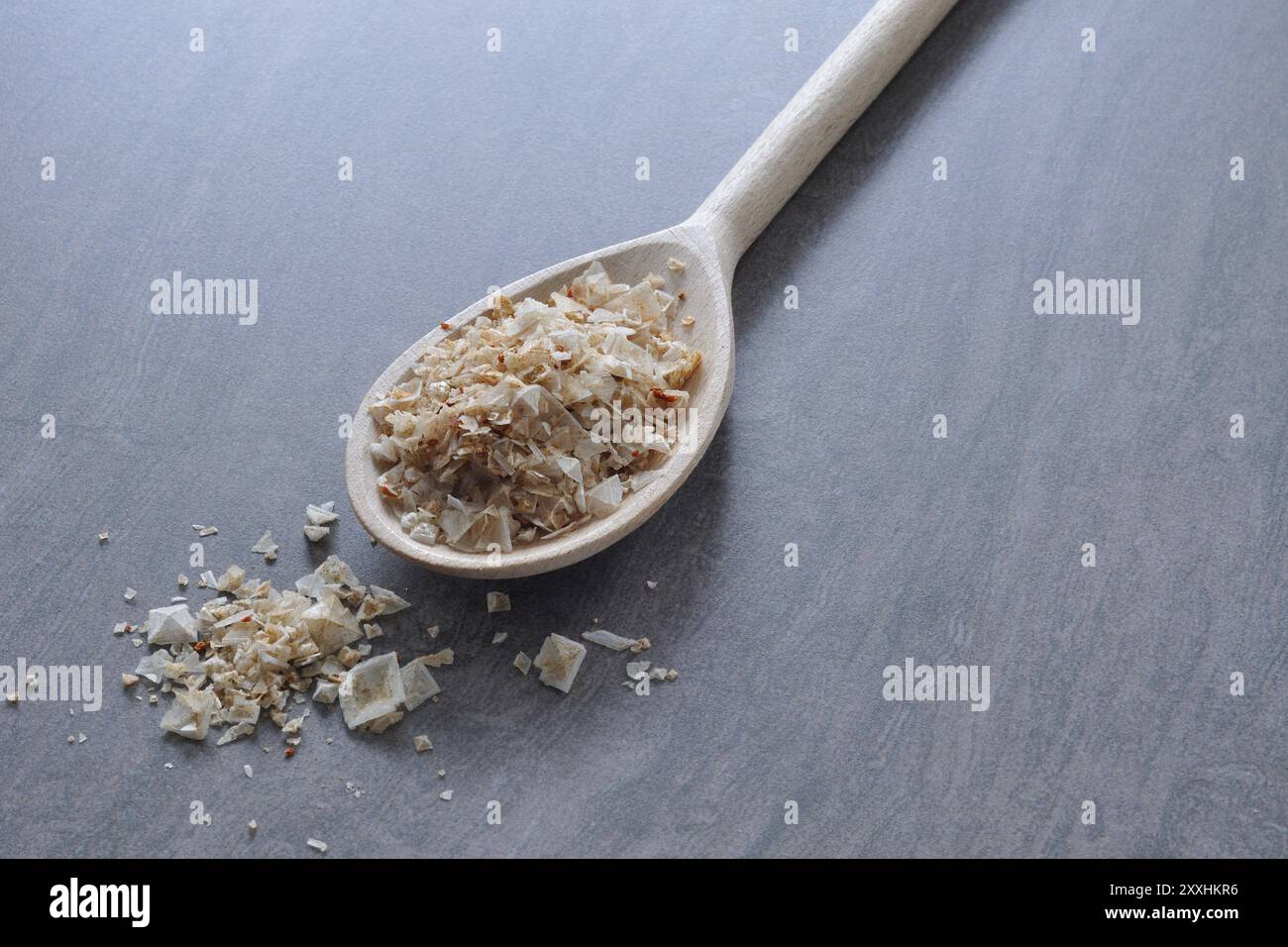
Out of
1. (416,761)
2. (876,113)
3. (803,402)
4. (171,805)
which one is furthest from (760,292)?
(171,805)

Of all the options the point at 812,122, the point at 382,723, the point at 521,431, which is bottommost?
the point at 382,723

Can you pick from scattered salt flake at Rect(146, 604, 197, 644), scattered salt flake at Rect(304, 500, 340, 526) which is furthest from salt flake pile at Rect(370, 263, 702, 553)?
scattered salt flake at Rect(146, 604, 197, 644)

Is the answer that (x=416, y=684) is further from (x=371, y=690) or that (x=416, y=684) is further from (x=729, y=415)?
(x=729, y=415)

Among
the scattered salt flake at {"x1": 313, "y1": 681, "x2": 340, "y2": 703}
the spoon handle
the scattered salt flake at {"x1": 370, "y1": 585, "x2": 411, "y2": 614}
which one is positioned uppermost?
the spoon handle

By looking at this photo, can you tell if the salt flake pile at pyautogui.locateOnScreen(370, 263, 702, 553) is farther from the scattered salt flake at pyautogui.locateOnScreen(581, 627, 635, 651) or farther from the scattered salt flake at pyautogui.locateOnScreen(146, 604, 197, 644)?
the scattered salt flake at pyautogui.locateOnScreen(146, 604, 197, 644)

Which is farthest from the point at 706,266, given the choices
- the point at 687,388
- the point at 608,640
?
the point at 608,640

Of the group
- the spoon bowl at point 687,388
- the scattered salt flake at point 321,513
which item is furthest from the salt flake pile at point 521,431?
the scattered salt flake at point 321,513
